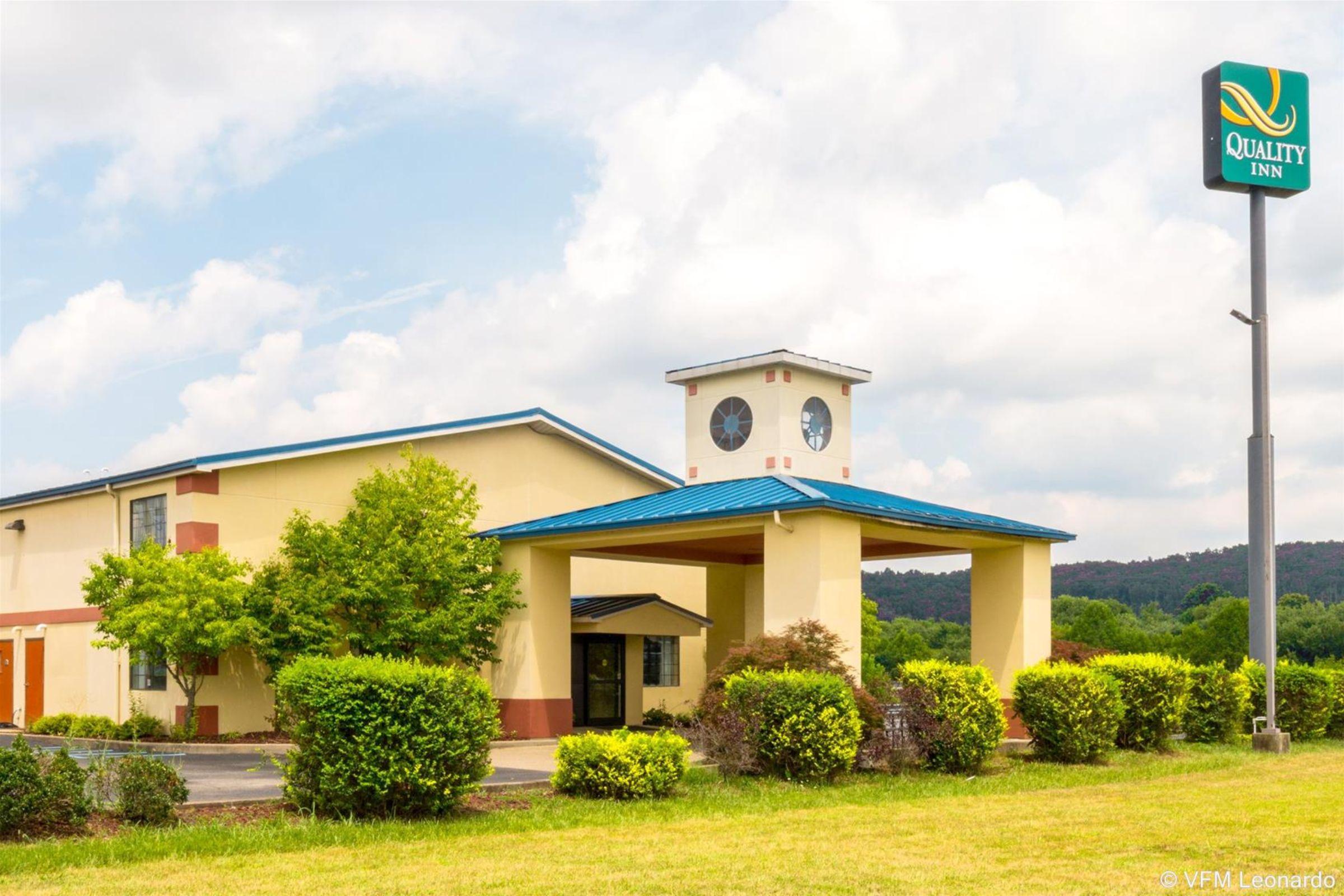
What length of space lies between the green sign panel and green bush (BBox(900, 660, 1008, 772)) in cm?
1225

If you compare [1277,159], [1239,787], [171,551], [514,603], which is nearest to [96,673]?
[171,551]

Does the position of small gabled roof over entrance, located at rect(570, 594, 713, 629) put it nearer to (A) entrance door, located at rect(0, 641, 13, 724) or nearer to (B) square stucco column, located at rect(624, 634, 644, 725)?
(B) square stucco column, located at rect(624, 634, 644, 725)

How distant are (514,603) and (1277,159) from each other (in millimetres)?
16875

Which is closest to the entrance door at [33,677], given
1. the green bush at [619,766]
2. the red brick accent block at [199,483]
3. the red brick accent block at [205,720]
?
the red brick accent block at [205,720]

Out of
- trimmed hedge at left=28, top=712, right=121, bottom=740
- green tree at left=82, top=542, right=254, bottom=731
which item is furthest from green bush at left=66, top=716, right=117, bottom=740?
green tree at left=82, top=542, right=254, bottom=731

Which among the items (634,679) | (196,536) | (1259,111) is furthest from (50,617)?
(1259,111)

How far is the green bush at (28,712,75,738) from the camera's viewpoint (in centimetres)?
2758

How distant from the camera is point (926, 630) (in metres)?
74.3

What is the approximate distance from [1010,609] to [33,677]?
20478 millimetres

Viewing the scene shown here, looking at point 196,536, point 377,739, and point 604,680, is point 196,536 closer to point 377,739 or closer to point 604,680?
point 604,680

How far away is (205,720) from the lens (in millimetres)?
25156

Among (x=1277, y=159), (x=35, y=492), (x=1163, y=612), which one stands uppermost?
(x=1277, y=159)

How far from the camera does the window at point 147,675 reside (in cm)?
2597

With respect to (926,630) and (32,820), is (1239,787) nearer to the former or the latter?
(32,820)
